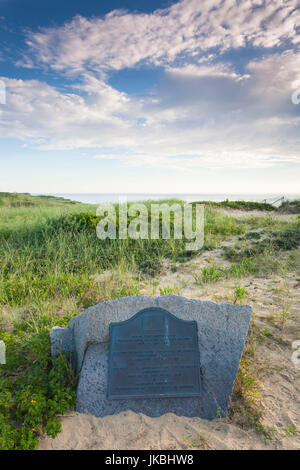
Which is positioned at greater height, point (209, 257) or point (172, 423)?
point (209, 257)

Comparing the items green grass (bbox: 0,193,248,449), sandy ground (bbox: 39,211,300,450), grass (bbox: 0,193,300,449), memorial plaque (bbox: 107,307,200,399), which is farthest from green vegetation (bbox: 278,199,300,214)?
memorial plaque (bbox: 107,307,200,399)

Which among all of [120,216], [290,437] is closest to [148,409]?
[290,437]

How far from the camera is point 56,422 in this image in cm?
268

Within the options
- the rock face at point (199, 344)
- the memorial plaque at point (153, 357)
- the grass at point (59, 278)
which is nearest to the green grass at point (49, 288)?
the grass at point (59, 278)

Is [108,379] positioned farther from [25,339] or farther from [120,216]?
[120,216]

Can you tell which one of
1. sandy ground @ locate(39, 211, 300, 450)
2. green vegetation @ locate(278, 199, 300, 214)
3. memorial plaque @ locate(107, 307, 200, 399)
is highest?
green vegetation @ locate(278, 199, 300, 214)

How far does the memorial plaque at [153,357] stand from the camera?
3.12 m

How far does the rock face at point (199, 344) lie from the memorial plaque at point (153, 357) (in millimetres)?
75

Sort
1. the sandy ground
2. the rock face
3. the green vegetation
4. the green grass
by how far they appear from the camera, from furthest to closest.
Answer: the green vegetation, the rock face, the green grass, the sandy ground

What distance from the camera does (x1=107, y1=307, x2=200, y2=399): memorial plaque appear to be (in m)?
3.12

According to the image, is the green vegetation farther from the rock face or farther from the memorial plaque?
the memorial plaque

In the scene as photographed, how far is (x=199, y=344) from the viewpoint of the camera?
3.31 m

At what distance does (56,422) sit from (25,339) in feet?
4.97

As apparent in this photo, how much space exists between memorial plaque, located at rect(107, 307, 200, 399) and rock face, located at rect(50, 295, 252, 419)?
75mm
